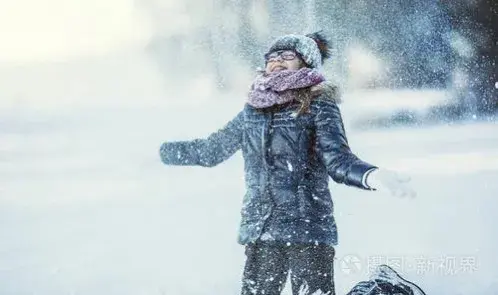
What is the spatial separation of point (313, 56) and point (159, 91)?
48 centimetres

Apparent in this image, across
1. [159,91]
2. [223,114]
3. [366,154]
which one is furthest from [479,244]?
[159,91]

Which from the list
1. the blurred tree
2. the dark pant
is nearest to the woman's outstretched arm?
the dark pant

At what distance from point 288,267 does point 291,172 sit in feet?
0.82

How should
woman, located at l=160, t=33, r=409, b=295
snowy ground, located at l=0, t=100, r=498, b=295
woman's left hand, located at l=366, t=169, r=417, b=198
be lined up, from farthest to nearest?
snowy ground, located at l=0, t=100, r=498, b=295 → woman, located at l=160, t=33, r=409, b=295 → woman's left hand, located at l=366, t=169, r=417, b=198

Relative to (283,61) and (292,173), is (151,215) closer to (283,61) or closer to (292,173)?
(292,173)

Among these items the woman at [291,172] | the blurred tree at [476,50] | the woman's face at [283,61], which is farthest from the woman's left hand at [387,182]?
the blurred tree at [476,50]

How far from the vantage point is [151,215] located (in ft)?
6.09

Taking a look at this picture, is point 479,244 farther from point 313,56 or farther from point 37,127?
point 37,127

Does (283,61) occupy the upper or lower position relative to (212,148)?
upper

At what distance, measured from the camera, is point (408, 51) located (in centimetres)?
192

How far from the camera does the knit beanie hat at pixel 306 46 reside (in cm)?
166

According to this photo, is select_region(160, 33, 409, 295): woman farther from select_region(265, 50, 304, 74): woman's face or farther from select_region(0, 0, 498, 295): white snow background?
select_region(0, 0, 498, 295): white snow background

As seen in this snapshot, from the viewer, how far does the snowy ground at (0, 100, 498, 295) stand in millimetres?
1834

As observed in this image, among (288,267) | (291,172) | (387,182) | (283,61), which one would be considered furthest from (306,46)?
(288,267)
